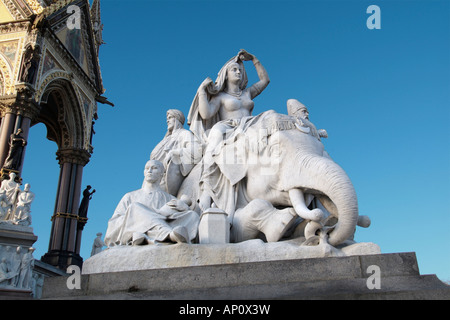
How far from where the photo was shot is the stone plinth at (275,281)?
7.47 ft

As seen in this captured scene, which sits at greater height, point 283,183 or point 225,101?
point 225,101

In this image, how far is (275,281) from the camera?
8.25 ft

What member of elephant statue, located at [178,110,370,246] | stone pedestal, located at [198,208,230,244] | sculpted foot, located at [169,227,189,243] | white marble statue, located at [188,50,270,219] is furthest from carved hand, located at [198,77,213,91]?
sculpted foot, located at [169,227,189,243]

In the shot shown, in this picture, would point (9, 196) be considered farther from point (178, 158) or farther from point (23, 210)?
point (178, 158)

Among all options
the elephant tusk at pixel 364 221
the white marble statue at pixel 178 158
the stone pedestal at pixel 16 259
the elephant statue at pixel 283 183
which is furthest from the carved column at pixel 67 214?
the elephant tusk at pixel 364 221

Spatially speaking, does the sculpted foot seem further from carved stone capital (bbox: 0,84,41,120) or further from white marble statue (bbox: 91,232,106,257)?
carved stone capital (bbox: 0,84,41,120)

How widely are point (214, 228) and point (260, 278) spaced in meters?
0.81

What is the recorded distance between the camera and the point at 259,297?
233cm

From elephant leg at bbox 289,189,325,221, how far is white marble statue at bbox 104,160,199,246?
0.81 metres

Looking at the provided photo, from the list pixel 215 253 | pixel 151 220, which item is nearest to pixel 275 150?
pixel 215 253

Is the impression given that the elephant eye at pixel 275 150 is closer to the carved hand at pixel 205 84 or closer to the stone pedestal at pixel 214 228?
the stone pedestal at pixel 214 228

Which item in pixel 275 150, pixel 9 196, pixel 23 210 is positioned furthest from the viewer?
pixel 9 196

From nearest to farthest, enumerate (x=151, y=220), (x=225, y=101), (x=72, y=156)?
(x=151, y=220), (x=225, y=101), (x=72, y=156)

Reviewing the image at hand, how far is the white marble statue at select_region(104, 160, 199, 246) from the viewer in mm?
3191
